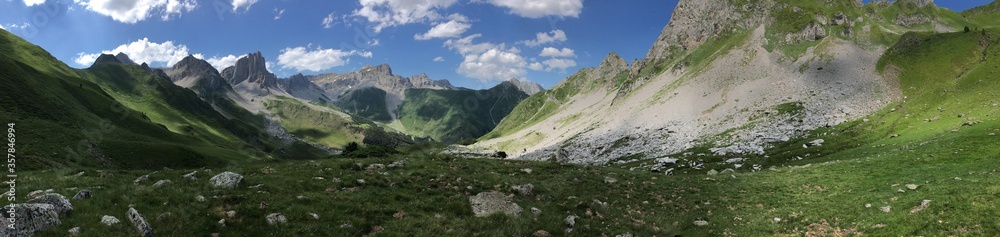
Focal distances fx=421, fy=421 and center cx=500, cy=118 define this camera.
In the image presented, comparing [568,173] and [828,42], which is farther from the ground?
[828,42]

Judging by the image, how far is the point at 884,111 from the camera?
71688 millimetres

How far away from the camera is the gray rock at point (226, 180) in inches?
873

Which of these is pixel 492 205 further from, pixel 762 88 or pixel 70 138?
pixel 762 88

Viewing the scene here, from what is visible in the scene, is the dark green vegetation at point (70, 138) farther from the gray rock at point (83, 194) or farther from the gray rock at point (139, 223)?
the gray rock at point (139, 223)

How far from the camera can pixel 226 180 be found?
2264 centimetres

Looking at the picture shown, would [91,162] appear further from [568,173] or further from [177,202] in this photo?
[568,173]

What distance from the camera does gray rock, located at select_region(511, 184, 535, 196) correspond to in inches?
1118

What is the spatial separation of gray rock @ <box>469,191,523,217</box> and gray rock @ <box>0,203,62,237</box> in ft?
54.4

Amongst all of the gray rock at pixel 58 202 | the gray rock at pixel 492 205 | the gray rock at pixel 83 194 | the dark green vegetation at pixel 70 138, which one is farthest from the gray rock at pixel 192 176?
the dark green vegetation at pixel 70 138

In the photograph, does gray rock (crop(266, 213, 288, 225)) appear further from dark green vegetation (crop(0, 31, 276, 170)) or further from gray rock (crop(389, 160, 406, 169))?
dark green vegetation (crop(0, 31, 276, 170))

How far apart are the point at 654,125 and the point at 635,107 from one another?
43.2 meters

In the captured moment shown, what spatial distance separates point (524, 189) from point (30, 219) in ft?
74.3

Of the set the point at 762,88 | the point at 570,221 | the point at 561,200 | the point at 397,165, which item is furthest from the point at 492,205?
the point at 762,88

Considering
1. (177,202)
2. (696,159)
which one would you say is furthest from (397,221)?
(696,159)
